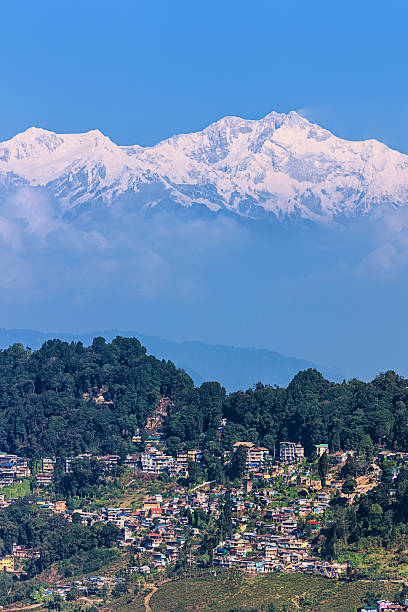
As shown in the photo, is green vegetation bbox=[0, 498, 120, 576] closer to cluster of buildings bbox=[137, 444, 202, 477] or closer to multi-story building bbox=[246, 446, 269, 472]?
cluster of buildings bbox=[137, 444, 202, 477]

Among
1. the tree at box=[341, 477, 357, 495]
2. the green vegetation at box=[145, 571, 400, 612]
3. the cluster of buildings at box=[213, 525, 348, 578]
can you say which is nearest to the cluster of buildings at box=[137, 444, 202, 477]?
the cluster of buildings at box=[213, 525, 348, 578]

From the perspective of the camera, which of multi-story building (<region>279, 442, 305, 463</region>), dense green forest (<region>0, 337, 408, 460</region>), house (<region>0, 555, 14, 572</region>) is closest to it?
house (<region>0, 555, 14, 572</region>)

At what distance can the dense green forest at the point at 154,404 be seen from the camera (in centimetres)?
9156

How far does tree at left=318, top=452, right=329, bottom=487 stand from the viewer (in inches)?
3344

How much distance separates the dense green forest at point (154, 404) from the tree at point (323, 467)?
278cm

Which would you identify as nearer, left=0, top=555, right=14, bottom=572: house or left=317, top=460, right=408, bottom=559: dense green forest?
left=317, top=460, right=408, bottom=559: dense green forest

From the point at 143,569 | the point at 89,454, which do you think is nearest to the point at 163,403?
the point at 89,454

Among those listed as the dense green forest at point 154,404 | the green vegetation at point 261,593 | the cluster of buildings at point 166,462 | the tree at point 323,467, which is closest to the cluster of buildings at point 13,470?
the dense green forest at point 154,404

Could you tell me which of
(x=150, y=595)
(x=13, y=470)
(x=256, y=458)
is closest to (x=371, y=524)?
(x=150, y=595)

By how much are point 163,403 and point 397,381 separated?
15.7 m

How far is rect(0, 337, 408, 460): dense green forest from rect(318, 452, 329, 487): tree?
2.78 meters

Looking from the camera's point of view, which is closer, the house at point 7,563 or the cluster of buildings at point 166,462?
the house at point 7,563

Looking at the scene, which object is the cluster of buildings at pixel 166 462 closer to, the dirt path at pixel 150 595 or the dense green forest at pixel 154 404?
the dense green forest at pixel 154 404

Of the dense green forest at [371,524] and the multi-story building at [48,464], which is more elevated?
the multi-story building at [48,464]
